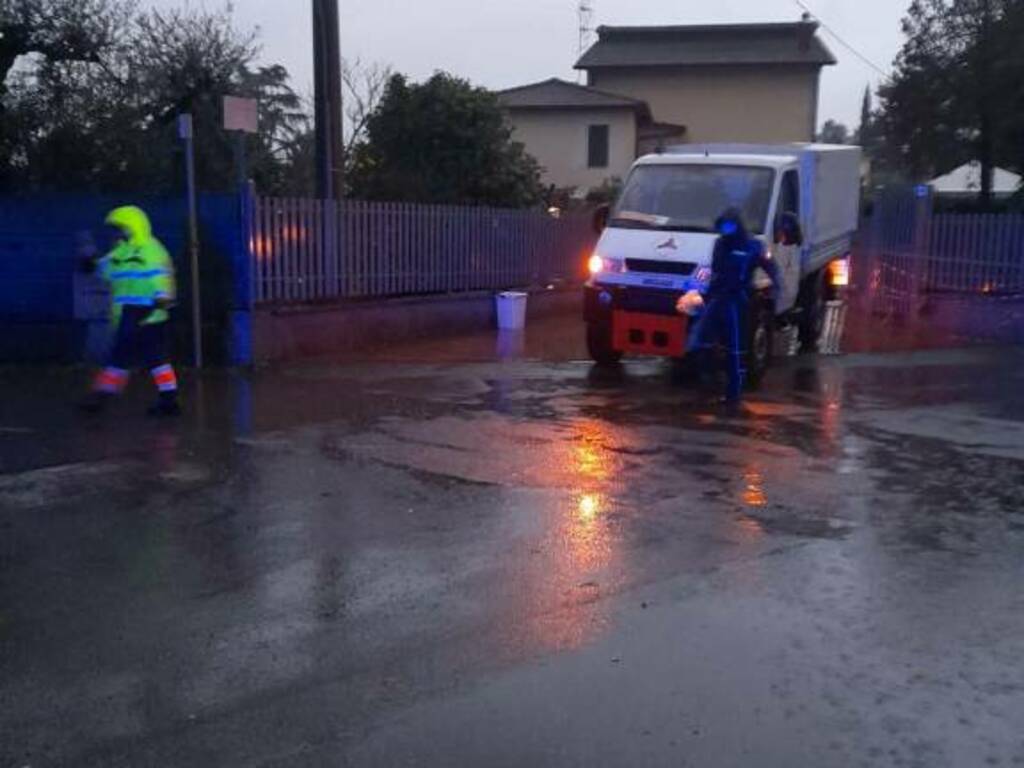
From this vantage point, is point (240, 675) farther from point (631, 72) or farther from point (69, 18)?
point (631, 72)

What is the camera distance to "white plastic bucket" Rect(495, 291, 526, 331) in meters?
17.1

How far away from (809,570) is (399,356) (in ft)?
29.3

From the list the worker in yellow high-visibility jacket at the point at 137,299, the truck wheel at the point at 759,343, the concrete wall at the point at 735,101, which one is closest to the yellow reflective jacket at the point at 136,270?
the worker in yellow high-visibility jacket at the point at 137,299

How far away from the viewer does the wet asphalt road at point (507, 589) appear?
4305 millimetres

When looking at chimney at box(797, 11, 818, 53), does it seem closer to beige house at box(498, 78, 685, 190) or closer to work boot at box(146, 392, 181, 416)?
beige house at box(498, 78, 685, 190)

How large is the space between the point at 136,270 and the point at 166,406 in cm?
117

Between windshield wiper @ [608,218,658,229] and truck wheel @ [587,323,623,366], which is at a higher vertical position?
windshield wiper @ [608,218,658,229]

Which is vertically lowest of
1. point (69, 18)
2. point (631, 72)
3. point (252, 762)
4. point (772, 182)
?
point (252, 762)

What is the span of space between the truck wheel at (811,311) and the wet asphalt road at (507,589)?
5366 millimetres

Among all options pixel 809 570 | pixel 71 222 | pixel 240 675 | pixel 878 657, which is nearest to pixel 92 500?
pixel 240 675

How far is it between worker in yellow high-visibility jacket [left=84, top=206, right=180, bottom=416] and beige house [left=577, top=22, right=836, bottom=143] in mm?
35357

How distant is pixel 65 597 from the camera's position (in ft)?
18.7

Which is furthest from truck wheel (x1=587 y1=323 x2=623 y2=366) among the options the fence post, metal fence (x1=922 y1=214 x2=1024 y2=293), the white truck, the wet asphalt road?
metal fence (x1=922 y1=214 x2=1024 y2=293)

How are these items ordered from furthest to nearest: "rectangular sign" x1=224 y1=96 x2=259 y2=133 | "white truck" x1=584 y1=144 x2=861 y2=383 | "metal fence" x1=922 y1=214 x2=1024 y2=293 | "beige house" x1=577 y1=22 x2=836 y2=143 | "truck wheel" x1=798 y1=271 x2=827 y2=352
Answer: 1. "beige house" x1=577 y1=22 x2=836 y2=143
2. "metal fence" x1=922 y1=214 x2=1024 y2=293
3. "truck wheel" x1=798 y1=271 x2=827 y2=352
4. "white truck" x1=584 y1=144 x2=861 y2=383
5. "rectangular sign" x1=224 y1=96 x2=259 y2=133
